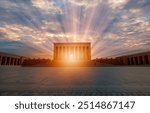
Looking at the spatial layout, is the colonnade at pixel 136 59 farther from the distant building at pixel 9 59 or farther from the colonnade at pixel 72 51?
the distant building at pixel 9 59

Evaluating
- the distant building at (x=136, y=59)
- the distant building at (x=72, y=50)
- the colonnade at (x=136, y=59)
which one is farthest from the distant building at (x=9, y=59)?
the colonnade at (x=136, y=59)

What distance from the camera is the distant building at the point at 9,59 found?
4834 centimetres

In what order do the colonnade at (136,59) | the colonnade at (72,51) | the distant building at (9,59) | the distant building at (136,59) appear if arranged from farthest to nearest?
the colonnade at (72,51), the distant building at (9,59), the colonnade at (136,59), the distant building at (136,59)

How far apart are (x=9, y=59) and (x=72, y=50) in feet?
80.2

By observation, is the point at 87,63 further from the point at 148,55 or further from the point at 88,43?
the point at 88,43

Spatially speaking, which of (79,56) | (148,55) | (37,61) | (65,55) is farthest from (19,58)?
(148,55)

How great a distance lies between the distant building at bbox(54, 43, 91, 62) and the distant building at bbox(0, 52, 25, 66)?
14.3m

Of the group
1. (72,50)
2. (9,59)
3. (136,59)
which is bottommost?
(136,59)

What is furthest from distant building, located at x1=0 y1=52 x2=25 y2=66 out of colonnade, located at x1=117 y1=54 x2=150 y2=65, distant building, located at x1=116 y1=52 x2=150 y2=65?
colonnade, located at x1=117 y1=54 x2=150 y2=65

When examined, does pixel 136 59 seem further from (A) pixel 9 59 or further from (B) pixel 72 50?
(A) pixel 9 59

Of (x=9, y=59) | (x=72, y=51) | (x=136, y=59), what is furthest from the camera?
(x=72, y=51)

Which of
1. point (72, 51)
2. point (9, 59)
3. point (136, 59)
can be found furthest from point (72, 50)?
point (136, 59)

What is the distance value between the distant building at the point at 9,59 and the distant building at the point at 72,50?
47.0 feet

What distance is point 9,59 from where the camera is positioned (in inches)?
2082
